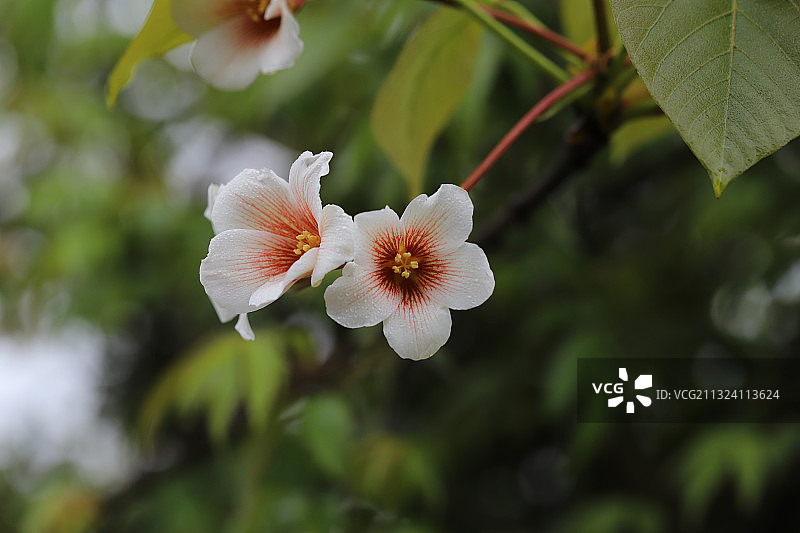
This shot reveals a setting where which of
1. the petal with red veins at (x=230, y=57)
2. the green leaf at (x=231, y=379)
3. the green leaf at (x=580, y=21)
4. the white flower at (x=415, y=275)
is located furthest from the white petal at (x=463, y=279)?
the green leaf at (x=231, y=379)

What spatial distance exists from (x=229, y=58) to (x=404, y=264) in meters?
0.21

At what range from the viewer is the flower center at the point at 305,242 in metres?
0.37

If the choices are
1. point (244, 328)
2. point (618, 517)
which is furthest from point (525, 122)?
point (618, 517)

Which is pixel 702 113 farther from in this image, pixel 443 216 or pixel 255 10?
pixel 255 10

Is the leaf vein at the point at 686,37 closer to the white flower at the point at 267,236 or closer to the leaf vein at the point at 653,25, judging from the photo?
the leaf vein at the point at 653,25

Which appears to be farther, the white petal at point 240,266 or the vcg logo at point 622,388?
the vcg logo at point 622,388

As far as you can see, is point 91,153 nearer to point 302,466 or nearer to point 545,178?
point 302,466

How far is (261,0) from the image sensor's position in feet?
1.56

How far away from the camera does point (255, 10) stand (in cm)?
48

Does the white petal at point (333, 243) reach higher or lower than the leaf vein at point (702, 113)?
Result: lower

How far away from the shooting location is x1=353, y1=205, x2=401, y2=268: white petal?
332 millimetres

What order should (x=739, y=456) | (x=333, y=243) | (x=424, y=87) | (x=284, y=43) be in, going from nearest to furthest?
1. (x=333, y=243)
2. (x=284, y=43)
3. (x=424, y=87)
4. (x=739, y=456)

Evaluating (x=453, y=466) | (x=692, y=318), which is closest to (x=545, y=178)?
(x=692, y=318)

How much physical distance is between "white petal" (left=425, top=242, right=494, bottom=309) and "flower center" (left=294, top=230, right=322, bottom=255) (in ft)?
0.20
